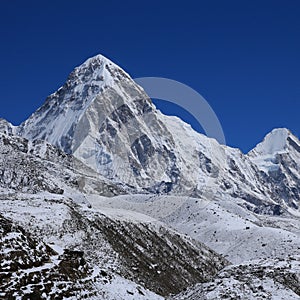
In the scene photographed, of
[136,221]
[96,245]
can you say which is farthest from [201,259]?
[96,245]

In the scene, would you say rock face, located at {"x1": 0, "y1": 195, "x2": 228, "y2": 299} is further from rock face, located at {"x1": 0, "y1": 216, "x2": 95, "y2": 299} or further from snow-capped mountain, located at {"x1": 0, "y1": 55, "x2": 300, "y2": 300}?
snow-capped mountain, located at {"x1": 0, "y1": 55, "x2": 300, "y2": 300}

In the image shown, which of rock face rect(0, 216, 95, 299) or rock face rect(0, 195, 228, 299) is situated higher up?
rock face rect(0, 195, 228, 299)

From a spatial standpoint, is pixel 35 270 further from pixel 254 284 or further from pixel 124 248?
pixel 124 248

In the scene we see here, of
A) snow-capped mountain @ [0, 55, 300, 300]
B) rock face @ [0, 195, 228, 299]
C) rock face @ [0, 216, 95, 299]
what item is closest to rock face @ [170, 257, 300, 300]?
snow-capped mountain @ [0, 55, 300, 300]

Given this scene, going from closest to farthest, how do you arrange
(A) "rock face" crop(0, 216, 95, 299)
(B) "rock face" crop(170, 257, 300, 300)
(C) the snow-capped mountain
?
(A) "rock face" crop(0, 216, 95, 299) < (C) the snow-capped mountain < (B) "rock face" crop(170, 257, 300, 300)

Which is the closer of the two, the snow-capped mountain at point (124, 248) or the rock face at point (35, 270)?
the rock face at point (35, 270)

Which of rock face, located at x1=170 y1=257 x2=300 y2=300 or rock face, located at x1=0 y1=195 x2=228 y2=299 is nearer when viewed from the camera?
rock face, located at x1=0 y1=195 x2=228 y2=299

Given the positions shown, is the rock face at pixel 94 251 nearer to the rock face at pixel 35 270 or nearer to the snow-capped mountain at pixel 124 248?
the rock face at pixel 35 270


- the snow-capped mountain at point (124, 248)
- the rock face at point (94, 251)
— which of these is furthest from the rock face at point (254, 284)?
the rock face at point (94, 251)

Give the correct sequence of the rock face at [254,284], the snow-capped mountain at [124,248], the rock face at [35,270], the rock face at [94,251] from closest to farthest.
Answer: the rock face at [35,270] → the snow-capped mountain at [124,248] → the rock face at [94,251] → the rock face at [254,284]

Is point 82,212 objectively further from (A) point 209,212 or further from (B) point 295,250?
(A) point 209,212

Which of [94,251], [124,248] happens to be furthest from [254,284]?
[124,248]

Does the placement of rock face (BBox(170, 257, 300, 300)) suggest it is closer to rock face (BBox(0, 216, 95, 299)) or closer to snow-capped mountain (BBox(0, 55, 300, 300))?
snow-capped mountain (BBox(0, 55, 300, 300))

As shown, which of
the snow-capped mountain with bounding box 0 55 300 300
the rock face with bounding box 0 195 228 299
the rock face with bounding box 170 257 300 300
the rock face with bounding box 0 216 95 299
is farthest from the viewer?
the rock face with bounding box 170 257 300 300
